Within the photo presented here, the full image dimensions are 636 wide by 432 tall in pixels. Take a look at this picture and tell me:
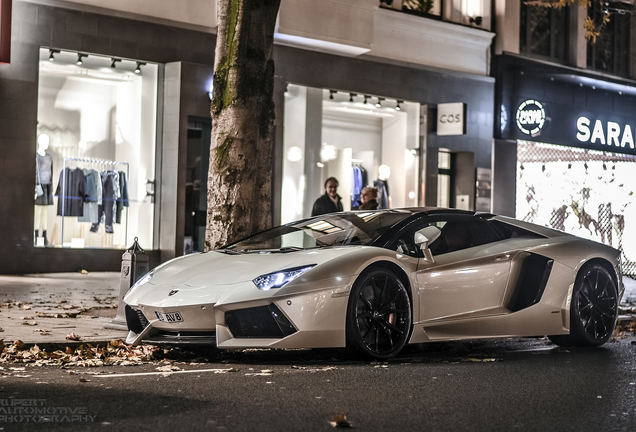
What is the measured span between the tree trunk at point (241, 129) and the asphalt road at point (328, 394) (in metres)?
2.56

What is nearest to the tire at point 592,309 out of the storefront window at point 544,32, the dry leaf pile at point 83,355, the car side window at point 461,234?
the car side window at point 461,234

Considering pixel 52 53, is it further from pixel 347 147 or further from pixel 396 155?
pixel 396 155

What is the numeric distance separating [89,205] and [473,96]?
33.4 ft

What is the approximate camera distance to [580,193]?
999 inches

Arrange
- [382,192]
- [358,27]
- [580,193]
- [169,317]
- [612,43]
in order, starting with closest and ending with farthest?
[169,317]
[358,27]
[382,192]
[580,193]
[612,43]

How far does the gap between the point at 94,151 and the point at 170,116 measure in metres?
1.60

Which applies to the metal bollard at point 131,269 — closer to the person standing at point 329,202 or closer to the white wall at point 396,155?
the person standing at point 329,202

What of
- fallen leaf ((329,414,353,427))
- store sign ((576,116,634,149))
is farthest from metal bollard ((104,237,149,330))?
store sign ((576,116,634,149))

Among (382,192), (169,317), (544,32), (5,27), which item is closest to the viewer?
(169,317)

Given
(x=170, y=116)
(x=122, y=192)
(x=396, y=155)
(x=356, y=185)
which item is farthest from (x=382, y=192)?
(x=122, y=192)

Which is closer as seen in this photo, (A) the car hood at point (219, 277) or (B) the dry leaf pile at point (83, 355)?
(A) the car hood at point (219, 277)

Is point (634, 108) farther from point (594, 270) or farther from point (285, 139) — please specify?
point (594, 270)

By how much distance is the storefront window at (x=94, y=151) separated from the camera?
16141 millimetres

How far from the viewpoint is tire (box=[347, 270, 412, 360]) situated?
6570mm
